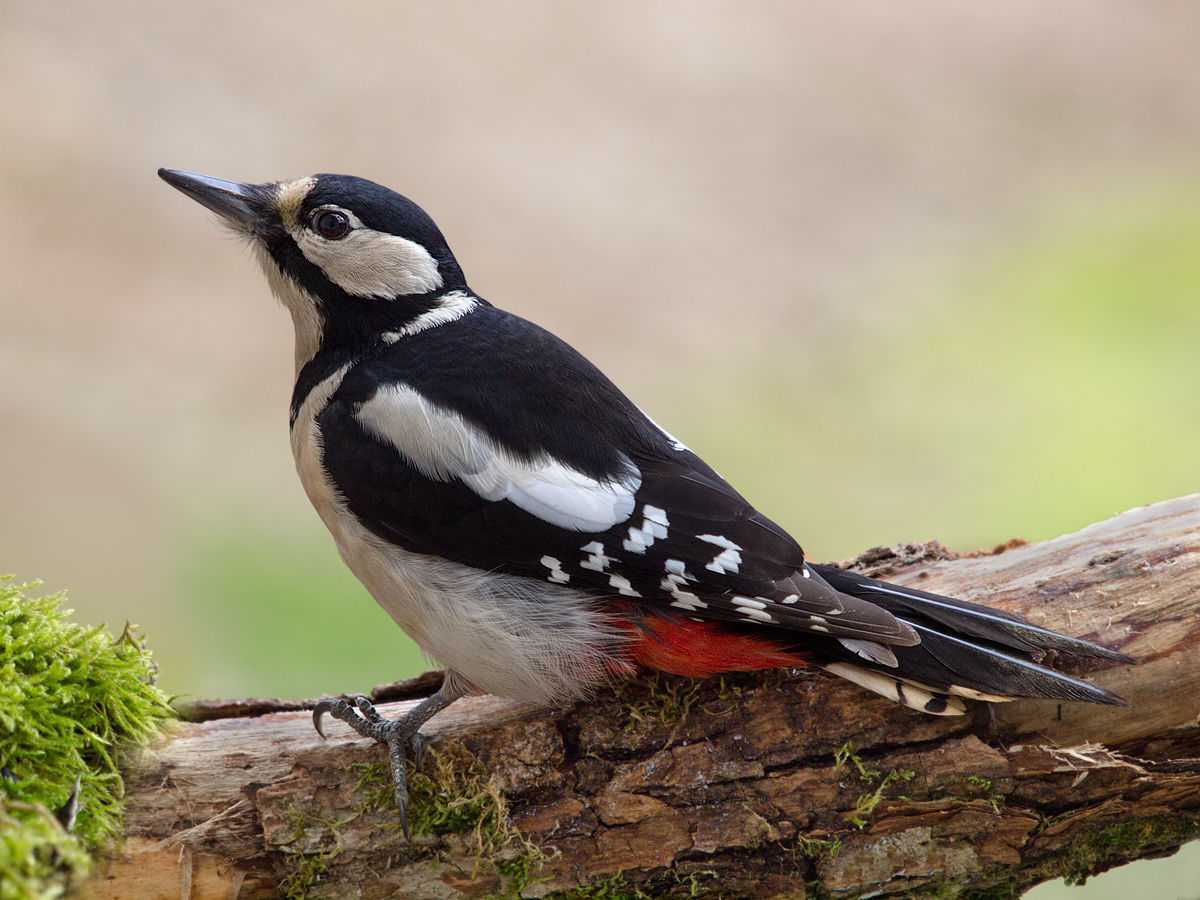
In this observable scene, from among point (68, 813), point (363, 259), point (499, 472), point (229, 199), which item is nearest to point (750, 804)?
point (499, 472)

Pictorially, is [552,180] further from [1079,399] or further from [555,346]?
[555,346]

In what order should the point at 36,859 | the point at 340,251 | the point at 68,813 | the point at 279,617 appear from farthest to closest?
1. the point at 279,617
2. the point at 340,251
3. the point at 68,813
4. the point at 36,859

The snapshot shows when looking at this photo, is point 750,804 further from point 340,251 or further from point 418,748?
point 340,251

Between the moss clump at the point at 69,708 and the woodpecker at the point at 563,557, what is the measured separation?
0.49 metres

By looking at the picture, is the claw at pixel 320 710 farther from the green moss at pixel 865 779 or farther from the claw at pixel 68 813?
the green moss at pixel 865 779

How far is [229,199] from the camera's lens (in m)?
2.88

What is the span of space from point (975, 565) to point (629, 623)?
1.06 metres

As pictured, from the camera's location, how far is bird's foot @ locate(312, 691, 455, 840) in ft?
7.78

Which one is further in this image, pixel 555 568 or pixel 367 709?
pixel 367 709

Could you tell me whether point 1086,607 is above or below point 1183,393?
below

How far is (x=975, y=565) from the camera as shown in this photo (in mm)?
2834

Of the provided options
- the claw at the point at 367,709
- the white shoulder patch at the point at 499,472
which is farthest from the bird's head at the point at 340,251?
the claw at the point at 367,709

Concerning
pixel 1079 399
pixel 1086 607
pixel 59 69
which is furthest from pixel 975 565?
pixel 59 69

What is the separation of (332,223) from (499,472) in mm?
937
